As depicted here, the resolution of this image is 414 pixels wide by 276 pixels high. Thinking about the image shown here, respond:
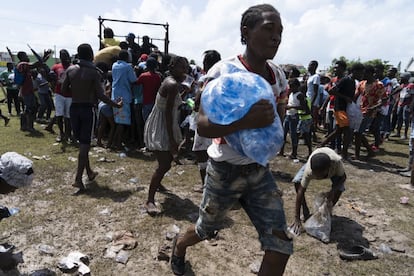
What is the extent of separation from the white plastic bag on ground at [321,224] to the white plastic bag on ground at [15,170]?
2705 millimetres

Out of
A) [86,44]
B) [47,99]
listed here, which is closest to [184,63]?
[86,44]

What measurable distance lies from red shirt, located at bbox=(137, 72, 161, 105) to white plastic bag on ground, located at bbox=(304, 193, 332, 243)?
3906 mm

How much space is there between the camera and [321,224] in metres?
3.50

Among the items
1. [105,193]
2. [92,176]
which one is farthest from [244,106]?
[92,176]

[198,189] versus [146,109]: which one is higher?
[146,109]

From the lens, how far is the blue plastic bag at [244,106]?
1.73 m

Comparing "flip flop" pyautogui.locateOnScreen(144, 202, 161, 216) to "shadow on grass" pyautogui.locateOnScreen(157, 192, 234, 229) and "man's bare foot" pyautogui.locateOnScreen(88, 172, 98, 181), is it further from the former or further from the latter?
"man's bare foot" pyautogui.locateOnScreen(88, 172, 98, 181)

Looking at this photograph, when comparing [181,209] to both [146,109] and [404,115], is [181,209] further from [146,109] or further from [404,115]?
[404,115]

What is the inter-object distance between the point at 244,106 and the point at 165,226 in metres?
2.27

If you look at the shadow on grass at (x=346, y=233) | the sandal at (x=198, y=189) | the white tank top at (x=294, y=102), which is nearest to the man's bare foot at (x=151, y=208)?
the sandal at (x=198, y=189)

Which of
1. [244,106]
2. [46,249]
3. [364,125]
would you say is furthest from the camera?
[364,125]

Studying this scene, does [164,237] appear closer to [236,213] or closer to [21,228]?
[236,213]

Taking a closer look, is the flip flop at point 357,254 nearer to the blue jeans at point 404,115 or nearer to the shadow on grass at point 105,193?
the shadow on grass at point 105,193

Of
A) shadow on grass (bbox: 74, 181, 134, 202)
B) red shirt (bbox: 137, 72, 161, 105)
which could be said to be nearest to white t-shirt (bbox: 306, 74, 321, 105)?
red shirt (bbox: 137, 72, 161, 105)
